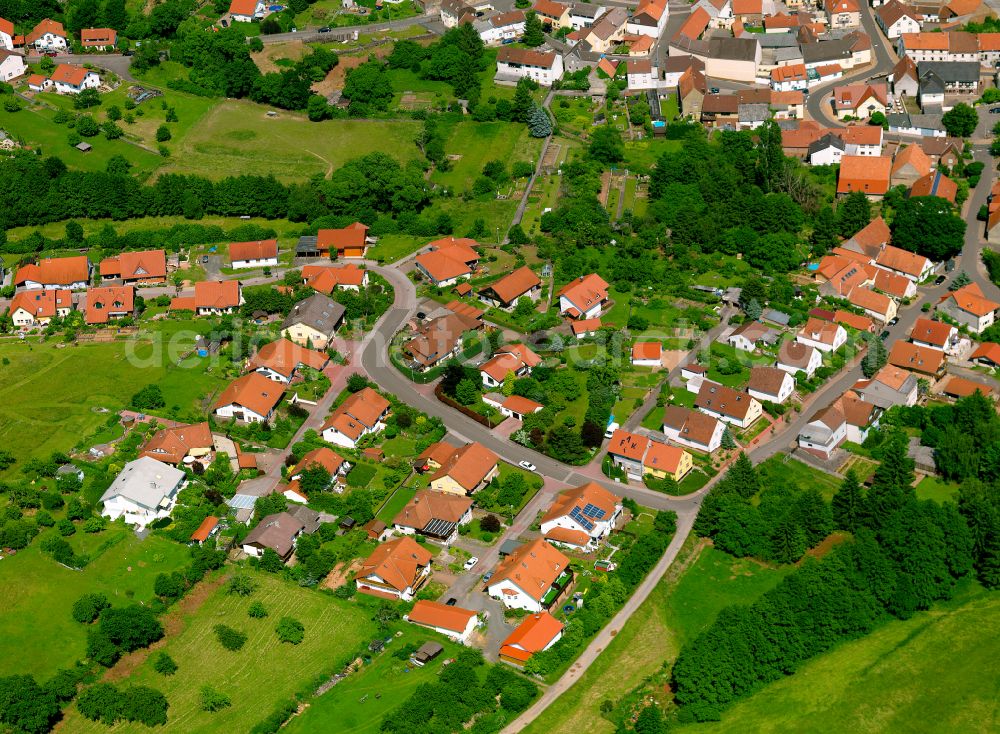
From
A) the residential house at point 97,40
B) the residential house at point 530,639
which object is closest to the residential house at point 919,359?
the residential house at point 530,639

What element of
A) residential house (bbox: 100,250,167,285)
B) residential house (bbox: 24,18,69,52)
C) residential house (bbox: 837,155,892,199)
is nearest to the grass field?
residential house (bbox: 837,155,892,199)

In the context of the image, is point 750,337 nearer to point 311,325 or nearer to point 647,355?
point 647,355

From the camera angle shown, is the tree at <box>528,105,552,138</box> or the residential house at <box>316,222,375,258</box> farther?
the tree at <box>528,105,552,138</box>

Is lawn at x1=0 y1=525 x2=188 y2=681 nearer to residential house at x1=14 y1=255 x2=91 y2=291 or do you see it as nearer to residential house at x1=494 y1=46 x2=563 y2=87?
residential house at x1=14 y1=255 x2=91 y2=291

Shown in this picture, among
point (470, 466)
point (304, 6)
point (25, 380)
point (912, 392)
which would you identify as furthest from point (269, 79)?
point (912, 392)

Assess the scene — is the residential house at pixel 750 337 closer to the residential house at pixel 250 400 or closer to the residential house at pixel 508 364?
the residential house at pixel 508 364

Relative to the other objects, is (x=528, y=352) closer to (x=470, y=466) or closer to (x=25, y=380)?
(x=470, y=466)

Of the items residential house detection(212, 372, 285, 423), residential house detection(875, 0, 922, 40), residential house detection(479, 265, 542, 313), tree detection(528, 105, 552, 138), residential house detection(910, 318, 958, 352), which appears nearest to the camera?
residential house detection(212, 372, 285, 423)
